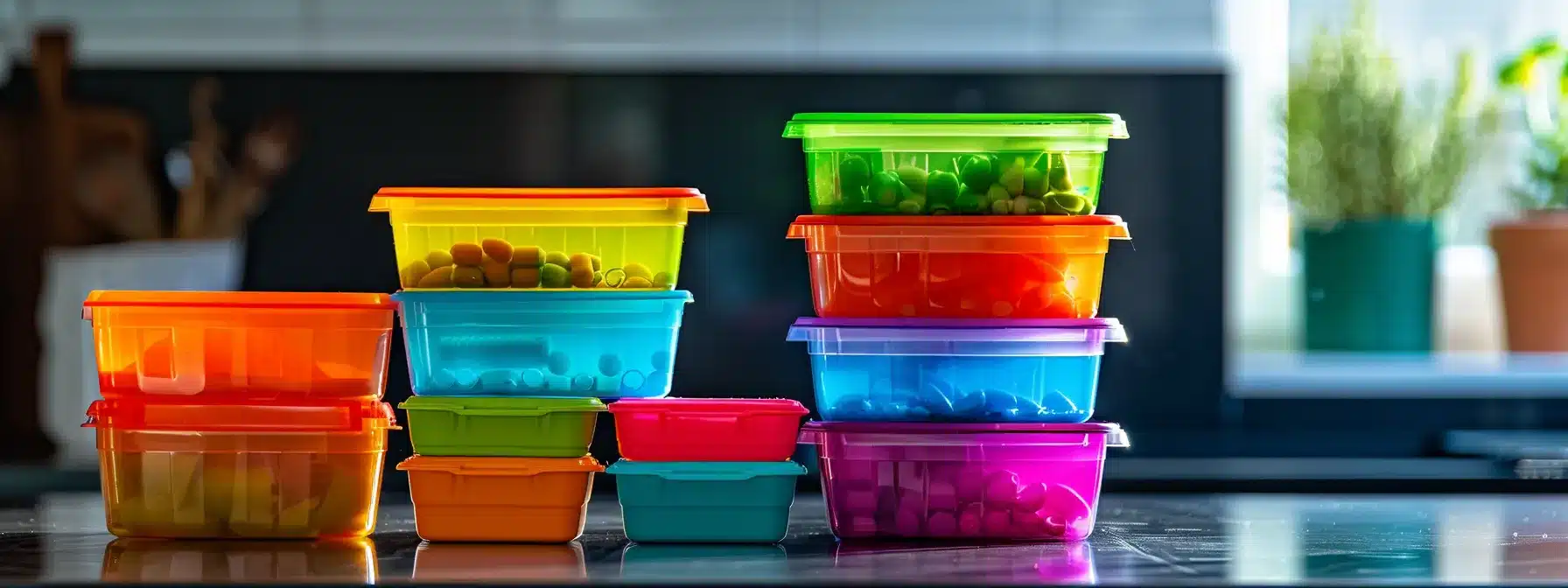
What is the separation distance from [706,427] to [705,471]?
0.11 feet

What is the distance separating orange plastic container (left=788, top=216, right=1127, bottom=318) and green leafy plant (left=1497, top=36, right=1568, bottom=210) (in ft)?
5.05

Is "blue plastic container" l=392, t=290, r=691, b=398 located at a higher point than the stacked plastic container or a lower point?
higher

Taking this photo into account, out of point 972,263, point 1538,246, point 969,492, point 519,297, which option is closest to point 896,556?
point 969,492

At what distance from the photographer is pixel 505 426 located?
3.95 ft

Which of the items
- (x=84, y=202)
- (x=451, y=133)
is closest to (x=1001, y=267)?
(x=451, y=133)

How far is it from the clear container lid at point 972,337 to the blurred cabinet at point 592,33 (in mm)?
1197

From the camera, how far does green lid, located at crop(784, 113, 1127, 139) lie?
1.26m

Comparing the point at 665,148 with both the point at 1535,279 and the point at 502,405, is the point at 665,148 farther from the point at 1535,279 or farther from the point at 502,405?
the point at 1535,279

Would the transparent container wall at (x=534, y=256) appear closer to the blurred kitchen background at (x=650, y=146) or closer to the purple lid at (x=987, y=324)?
the purple lid at (x=987, y=324)

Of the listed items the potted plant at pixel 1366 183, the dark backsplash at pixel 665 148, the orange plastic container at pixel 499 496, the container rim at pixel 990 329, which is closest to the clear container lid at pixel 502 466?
the orange plastic container at pixel 499 496

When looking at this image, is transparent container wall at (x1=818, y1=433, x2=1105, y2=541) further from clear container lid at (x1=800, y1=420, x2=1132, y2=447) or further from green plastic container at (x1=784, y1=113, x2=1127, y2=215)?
green plastic container at (x1=784, y1=113, x2=1127, y2=215)

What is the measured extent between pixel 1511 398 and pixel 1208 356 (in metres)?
0.46

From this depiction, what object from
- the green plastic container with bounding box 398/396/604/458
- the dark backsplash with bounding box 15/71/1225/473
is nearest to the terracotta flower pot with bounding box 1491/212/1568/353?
the dark backsplash with bounding box 15/71/1225/473

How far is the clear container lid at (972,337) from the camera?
4.04 feet
